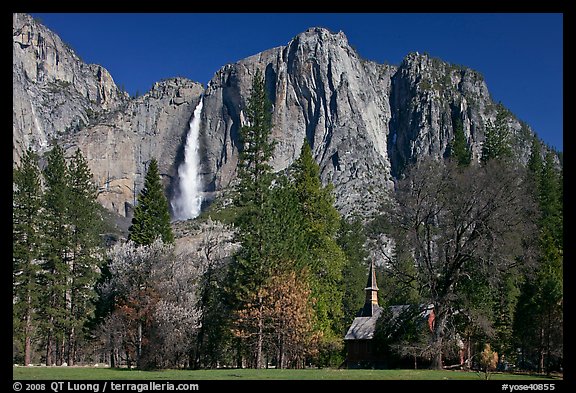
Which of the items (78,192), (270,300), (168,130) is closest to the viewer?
(270,300)

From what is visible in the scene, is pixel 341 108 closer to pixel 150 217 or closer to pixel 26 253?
pixel 150 217

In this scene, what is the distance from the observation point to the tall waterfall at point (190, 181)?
169m

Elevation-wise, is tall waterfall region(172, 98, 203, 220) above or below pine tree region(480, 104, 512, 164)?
above

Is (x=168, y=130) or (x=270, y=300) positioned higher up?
(x=168, y=130)

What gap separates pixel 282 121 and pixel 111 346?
134 m

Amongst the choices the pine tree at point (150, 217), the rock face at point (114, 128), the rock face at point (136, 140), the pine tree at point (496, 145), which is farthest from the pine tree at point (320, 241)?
the rock face at point (136, 140)

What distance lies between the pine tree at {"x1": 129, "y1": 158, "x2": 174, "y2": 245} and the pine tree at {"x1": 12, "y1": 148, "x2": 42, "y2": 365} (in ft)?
21.4

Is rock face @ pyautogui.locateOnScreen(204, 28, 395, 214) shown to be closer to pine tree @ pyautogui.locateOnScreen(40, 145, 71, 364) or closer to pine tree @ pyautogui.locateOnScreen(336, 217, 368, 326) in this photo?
pine tree @ pyautogui.locateOnScreen(336, 217, 368, 326)

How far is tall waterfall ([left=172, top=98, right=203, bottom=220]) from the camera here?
554ft

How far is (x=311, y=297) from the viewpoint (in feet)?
123

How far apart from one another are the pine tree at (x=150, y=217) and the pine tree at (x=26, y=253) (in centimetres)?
653

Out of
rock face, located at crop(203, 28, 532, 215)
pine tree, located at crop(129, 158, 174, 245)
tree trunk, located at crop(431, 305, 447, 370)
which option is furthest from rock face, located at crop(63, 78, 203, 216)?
tree trunk, located at crop(431, 305, 447, 370)
